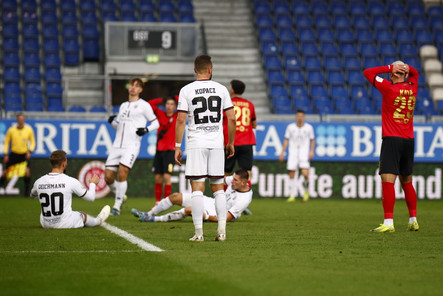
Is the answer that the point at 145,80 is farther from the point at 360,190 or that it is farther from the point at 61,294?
the point at 61,294

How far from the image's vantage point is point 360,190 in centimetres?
2044

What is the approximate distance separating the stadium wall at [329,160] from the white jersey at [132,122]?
6.31 meters

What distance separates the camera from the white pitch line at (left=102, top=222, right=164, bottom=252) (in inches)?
316

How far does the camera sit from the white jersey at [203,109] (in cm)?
859

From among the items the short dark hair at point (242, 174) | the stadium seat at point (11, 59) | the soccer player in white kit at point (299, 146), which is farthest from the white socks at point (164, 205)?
the stadium seat at point (11, 59)

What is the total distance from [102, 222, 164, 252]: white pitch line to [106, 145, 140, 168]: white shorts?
2.26 meters

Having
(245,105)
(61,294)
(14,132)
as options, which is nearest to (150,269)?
(61,294)

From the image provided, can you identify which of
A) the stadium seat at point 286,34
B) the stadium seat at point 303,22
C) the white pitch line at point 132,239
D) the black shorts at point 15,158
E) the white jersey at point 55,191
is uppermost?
the stadium seat at point 303,22

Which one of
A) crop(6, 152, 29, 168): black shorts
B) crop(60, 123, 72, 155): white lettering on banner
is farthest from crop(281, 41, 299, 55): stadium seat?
crop(6, 152, 29, 168): black shorts

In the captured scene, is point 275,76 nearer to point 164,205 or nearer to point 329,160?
point 329,160

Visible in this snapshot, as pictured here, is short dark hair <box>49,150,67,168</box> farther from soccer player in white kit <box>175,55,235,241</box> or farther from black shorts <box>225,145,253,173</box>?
black shorts <box>225,145,253,173</box>

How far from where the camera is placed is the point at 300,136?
63.9 feet

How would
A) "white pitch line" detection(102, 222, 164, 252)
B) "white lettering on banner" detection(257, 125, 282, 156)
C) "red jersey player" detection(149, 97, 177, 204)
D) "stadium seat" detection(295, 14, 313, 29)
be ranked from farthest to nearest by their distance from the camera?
"stadium seat" detection(295, 14, 313, 29) < "white lettering on banner" detection(257, 125, 282, 156) < "red jersey player" detection(149, 97, 177, 204) < "white pitch line" detection(102, 222, 164, 252)

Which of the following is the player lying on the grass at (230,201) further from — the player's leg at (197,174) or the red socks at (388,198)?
the player's leg at (197,174)
